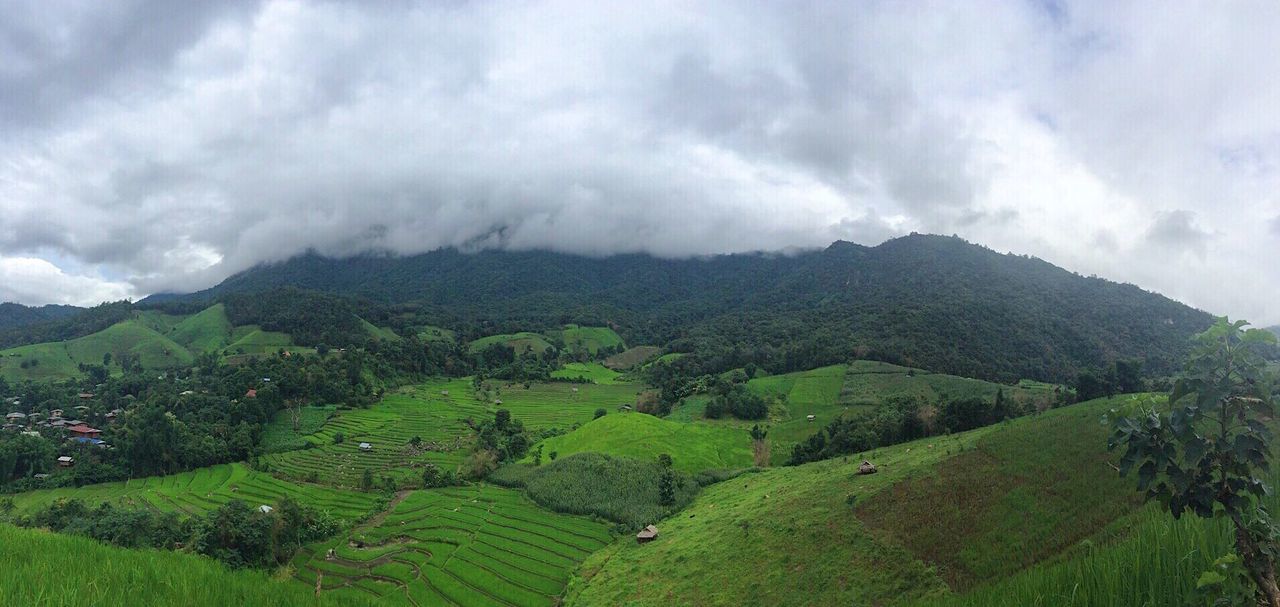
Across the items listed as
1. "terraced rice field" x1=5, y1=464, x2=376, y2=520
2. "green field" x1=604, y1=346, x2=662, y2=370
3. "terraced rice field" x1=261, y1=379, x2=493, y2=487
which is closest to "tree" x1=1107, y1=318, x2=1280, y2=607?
"terraced rice field" x1=5, y1=464, x2=376, y2=520

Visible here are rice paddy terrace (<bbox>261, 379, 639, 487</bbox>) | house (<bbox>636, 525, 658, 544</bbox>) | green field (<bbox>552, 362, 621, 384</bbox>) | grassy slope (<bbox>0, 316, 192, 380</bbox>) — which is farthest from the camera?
green field (<bbox>552, 362, 621, 384</bbox>)

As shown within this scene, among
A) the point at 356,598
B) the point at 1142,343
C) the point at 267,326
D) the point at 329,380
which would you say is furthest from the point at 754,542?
the point at 267,326

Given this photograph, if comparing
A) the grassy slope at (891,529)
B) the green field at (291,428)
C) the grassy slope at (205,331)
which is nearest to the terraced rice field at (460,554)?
the grassy slope at (891,529)

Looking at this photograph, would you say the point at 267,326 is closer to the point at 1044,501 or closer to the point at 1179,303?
the point at 1044,501

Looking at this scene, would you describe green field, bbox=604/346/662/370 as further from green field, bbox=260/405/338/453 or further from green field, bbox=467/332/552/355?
green field, bbox=260/405/338/453

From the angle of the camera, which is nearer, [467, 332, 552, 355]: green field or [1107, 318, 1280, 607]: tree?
[1107, 318, 1280, 607]: tree

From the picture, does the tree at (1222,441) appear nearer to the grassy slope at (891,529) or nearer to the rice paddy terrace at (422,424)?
the grassy slope at (891,529)
